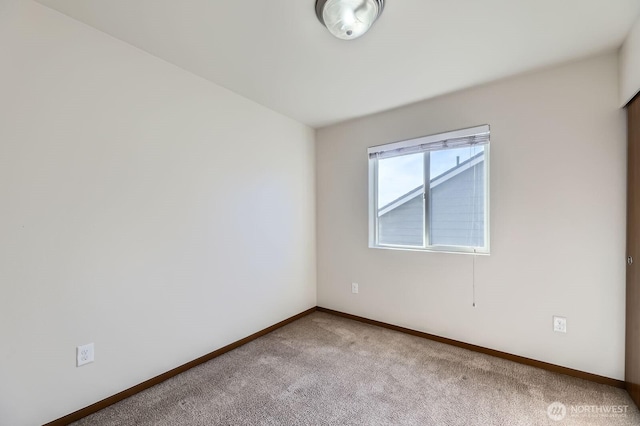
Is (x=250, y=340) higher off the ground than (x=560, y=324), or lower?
lower

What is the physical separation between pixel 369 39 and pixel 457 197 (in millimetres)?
1646

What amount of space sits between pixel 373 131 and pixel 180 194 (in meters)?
2.13

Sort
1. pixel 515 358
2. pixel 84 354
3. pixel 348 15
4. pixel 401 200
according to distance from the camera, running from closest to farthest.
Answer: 1. pixel 348 15
2. pixel 84 354
3. pixel 515 358
4. pixel 401 200

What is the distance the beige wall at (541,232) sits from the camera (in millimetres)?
1908

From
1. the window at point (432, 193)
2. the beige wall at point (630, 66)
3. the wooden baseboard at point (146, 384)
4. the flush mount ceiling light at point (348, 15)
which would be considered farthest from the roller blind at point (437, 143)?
the wooden baseboard at point (146, 384)

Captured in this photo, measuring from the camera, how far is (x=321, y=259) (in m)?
3.53

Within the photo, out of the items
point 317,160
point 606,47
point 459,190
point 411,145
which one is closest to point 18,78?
point 317,160

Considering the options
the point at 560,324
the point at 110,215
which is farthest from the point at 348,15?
the point at 560,324

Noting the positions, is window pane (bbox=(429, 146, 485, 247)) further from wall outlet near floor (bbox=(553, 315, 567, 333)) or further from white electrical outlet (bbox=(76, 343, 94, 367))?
white electrical outlet (bbox=(76, 343, 94, 367))

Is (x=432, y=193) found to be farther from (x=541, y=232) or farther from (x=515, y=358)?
(x=515, y=358)

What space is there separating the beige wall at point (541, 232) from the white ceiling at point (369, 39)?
250 mm

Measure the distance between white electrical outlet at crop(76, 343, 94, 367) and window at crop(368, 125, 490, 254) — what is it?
2.56 metres

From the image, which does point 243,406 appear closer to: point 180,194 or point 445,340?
point 180,194

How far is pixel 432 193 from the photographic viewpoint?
277cm
